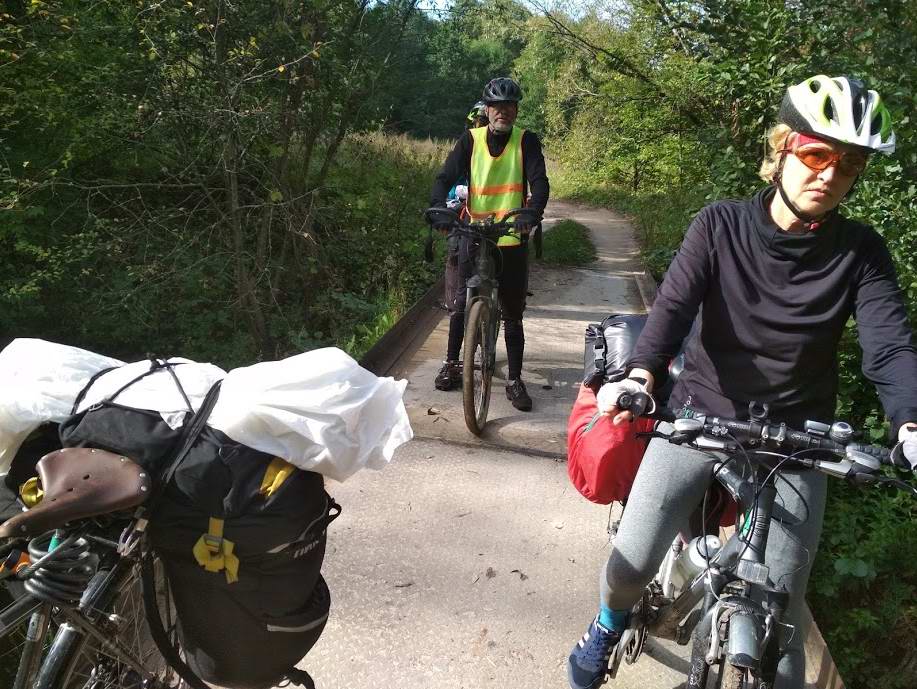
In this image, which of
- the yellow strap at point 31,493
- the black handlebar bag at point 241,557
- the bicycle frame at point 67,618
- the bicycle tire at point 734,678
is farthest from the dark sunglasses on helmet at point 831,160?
the yellow strap at point 31,493

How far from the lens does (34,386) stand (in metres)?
1.82

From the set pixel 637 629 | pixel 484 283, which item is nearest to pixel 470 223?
pixel 484 283

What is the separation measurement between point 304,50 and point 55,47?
8.31ft

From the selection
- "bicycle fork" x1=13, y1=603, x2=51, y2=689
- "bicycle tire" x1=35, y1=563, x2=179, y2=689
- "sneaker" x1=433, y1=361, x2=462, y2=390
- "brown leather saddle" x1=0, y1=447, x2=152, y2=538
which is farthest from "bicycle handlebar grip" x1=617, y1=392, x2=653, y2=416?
"sneaker" x1=433, y1=361, x2=462, y2=390

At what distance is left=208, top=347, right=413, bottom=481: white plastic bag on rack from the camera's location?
69.9 inches

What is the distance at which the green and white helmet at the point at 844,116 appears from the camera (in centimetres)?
191

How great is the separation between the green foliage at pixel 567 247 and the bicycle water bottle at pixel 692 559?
8.29 m

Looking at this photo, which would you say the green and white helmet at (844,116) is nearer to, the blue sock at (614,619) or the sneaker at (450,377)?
the blue sock at (614,619)

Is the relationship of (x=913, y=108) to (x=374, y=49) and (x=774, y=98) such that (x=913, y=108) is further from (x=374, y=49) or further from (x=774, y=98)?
(x=374, y=49)

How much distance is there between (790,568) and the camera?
1968 mm

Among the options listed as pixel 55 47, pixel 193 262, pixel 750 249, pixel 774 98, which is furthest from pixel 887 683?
pixel 55 47

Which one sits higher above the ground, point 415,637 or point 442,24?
point 442,24

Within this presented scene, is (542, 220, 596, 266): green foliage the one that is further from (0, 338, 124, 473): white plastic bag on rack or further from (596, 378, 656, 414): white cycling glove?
(0, 338, 124, 473): white plastic bag on rack

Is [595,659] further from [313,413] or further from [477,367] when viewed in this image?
[477,367]
